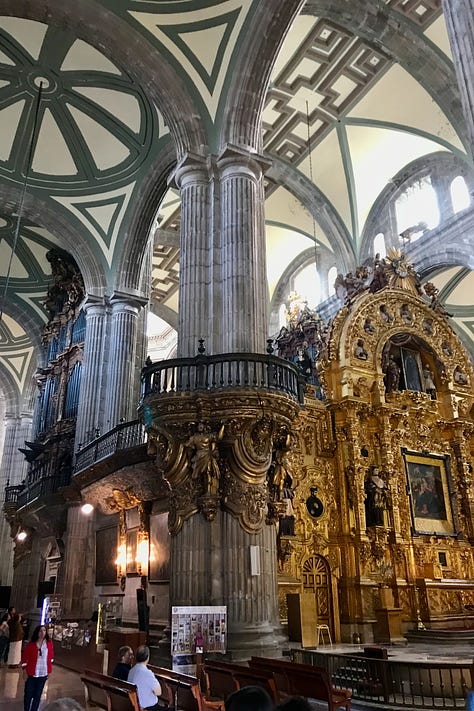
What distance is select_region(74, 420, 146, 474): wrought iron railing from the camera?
12500 millimetres

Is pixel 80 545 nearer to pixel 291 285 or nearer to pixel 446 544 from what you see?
pixel 446 544

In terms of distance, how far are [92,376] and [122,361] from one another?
3.86 feet

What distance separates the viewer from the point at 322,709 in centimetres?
671

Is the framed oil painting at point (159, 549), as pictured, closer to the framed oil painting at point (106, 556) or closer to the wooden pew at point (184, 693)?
the framed oil painting at point (106, 556)

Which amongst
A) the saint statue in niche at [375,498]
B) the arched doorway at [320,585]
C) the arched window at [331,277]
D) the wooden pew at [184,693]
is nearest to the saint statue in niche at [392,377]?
the saint statue in niche at [375,498]

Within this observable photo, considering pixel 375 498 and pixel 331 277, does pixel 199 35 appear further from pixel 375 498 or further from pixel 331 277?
pixel 375 498

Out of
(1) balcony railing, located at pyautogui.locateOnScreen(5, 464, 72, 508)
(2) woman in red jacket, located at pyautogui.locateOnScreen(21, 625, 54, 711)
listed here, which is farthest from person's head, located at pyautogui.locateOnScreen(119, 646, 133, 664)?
(1) balcony railing, located at pyautogui.locateOnScreen(5, 464, 72, 508)

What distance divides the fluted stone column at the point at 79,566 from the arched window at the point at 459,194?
528 inches

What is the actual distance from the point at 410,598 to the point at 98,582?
737 centimetres

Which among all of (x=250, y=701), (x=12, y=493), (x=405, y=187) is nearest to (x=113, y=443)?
(x=12, y=493)

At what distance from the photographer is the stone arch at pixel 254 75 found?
40.3 feet

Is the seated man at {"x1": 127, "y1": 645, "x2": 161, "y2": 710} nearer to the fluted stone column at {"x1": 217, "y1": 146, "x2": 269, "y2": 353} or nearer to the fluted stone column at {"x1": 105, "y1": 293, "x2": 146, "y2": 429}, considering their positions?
the fluted stone column at {"x1": 217, "y1": 146, "x2": 269, "y2": 353}

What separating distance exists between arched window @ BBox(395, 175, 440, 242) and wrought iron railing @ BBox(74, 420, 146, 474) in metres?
11.0

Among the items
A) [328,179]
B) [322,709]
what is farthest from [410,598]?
[328,179]
